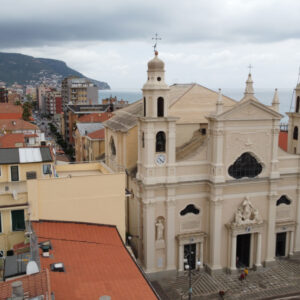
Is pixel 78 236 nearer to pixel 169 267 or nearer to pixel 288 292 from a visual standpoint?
pixel 169 267

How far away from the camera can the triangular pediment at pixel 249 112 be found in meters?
29.8

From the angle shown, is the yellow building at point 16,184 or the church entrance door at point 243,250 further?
the church entrance door at point 243,250

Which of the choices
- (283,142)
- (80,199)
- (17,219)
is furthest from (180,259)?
(283,142)

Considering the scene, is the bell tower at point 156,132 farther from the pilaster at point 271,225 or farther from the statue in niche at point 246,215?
the pilaster at point 271,225

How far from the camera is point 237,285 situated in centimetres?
3000

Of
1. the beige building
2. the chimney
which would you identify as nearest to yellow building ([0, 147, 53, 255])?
the beige building

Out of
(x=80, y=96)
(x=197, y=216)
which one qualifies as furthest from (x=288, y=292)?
(x=80, y=96)

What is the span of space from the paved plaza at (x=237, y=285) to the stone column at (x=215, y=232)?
1003 millimetres

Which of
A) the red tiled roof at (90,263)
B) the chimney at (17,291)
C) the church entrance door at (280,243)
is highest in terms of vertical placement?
the chimney at (17,291)

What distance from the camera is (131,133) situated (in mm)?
34406

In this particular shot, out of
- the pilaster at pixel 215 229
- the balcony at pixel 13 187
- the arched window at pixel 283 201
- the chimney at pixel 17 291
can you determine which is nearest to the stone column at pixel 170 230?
the pilaster at pixel 215 229

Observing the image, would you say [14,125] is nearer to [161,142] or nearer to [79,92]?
[161,142]

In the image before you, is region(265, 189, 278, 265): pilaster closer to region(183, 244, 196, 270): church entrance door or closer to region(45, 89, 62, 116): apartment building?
region(183, 244, 196, 270): church entrance door

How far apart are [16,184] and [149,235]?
11380 millimetres
